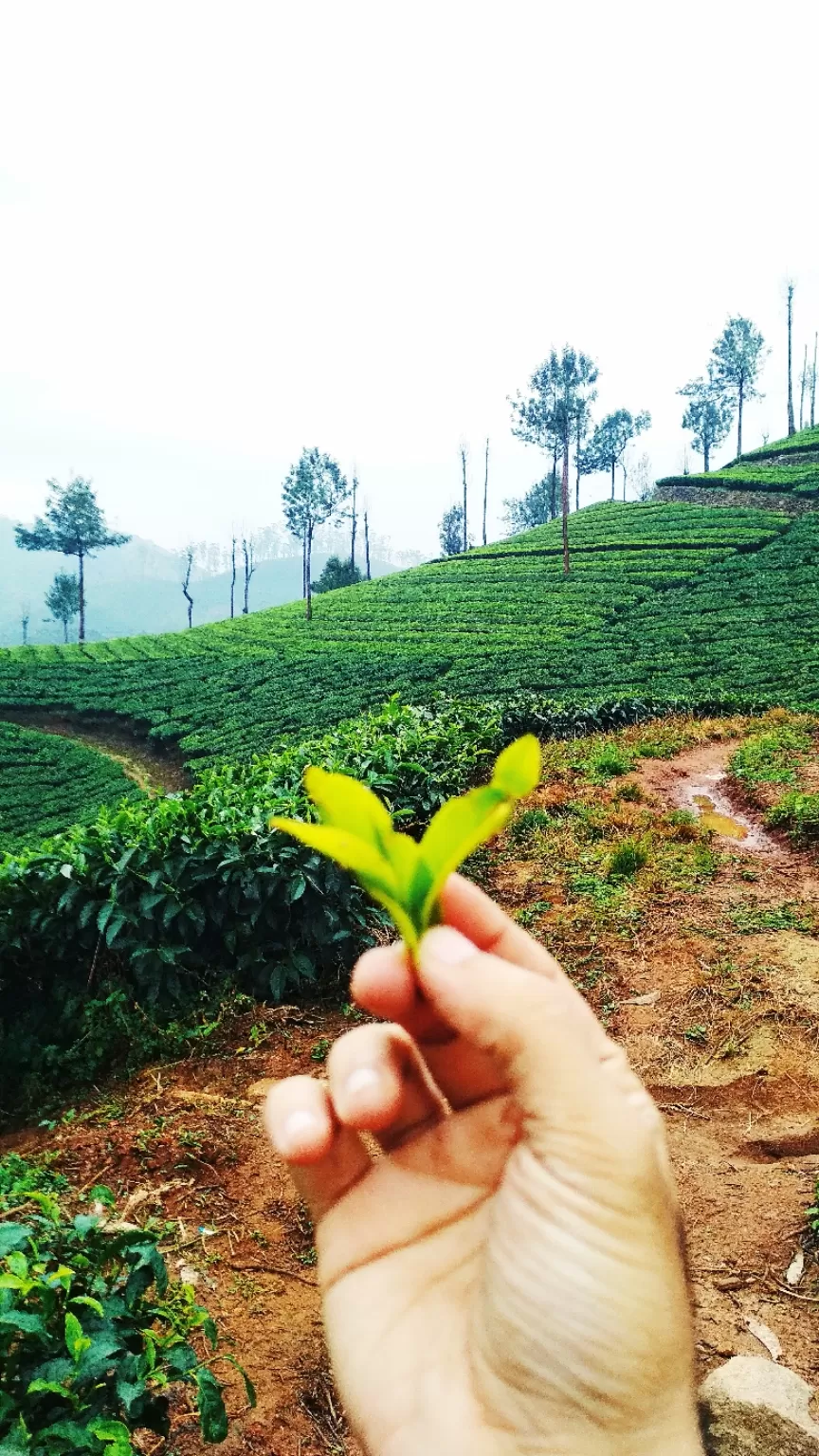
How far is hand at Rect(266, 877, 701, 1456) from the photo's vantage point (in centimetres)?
93

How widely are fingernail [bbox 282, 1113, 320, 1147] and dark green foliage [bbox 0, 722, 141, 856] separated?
44.9 feet

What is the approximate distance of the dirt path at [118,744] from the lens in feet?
61.5

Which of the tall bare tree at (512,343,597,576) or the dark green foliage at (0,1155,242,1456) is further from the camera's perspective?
the tall bare tree at (512,343,597,576)

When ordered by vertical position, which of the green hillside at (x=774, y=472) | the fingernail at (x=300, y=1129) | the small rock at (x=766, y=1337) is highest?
the green hillside at (x=774, y=472)

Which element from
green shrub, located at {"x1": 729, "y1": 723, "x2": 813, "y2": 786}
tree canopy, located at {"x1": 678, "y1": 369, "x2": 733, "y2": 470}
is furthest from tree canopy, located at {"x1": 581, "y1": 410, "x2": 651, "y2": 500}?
green shrub, located at {"x1": 729, "y1": 723, "x2": 813, "y2": 786}

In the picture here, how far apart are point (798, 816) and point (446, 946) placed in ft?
21.4

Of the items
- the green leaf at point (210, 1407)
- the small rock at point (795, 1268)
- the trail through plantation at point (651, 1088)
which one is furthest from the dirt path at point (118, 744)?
the green leaf at point (210, 1407)

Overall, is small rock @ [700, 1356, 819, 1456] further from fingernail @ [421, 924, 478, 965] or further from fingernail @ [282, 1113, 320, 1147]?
fingernail @ [421, 924, 478, 965]

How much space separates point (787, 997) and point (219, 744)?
16.0 m

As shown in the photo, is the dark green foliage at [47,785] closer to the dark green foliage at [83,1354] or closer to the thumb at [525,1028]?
the dark green foliage at [83,1354]

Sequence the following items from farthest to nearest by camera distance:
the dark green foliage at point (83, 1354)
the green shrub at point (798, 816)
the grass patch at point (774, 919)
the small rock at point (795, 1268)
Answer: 1. the green shrub at point (798, 816)
2. the grass patch at point (774, 919)
3. the small rock at point (795, 1268)
4. the dark green foliage at point (83, 1354)

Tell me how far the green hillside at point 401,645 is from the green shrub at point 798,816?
36.6ft

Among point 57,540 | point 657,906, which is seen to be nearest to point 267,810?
point 657,906

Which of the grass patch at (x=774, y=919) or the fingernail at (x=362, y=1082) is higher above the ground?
the fingernail at (x=362, y=1082)
